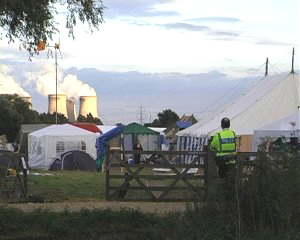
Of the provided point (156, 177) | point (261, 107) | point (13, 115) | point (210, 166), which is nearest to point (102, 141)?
point (261, 107)

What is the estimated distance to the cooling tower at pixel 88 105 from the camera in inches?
3066

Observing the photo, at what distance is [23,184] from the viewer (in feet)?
43.8

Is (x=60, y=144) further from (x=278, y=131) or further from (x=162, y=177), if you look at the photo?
(x=162, y=177)

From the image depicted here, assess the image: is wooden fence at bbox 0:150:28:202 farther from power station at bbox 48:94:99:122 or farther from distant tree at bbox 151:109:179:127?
distant tree at bbox 151:109:179:127

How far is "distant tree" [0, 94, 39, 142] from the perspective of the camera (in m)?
76.5

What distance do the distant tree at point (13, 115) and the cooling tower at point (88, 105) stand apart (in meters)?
9.08

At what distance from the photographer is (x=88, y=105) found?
78.7m

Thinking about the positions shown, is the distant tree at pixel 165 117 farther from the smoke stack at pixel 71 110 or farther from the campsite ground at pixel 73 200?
the campsite ground at pixel 73 200

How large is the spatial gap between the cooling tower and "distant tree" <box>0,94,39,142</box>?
9.08 metres

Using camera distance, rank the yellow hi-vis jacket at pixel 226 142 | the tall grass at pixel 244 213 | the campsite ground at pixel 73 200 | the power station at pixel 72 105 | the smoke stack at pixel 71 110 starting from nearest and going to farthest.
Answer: the tall grass at pixel 244 213, the campsite ground at pixel 73 200, the yellow hi-vis jacket at pixel 226 142, the power station at pixel 72 105, the smoke stack at pixel 71 110

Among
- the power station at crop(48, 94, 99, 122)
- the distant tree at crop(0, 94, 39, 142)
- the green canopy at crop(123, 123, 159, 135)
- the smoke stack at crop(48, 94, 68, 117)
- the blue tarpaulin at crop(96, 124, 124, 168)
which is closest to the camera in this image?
the blue tarpaulin at crop(96, 124, 124, 168)

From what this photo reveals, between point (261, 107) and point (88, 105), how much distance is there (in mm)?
→ 53595

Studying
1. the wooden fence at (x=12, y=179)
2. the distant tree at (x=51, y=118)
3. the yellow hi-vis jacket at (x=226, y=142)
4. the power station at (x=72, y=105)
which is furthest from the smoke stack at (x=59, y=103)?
the yellow hi-vis jacket at (x=226, y=142)

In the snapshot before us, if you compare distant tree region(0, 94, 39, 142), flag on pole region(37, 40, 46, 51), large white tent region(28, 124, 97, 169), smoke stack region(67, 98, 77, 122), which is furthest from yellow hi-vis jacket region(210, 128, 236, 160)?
smoke stack region(67, 98, 77, 122)
